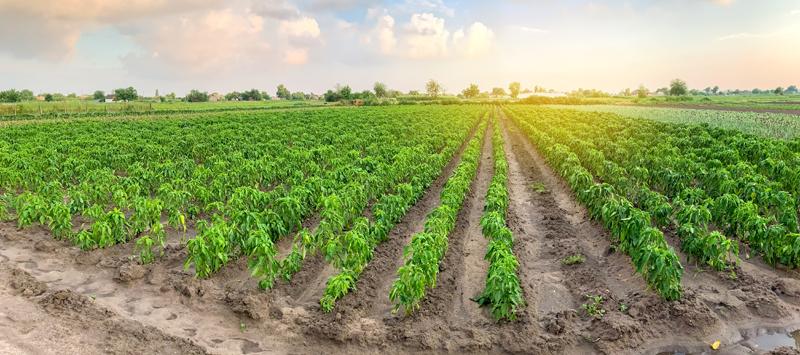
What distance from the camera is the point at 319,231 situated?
9.08 meters

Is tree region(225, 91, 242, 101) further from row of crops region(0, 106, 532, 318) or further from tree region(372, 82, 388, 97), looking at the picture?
row of crops region(0, 106, 532, 318)

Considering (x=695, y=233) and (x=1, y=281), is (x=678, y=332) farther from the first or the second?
(x=1, y=281)

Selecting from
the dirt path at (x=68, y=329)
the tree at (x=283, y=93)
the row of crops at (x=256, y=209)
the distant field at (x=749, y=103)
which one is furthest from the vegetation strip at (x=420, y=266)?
the tree at (x=283, y=93)

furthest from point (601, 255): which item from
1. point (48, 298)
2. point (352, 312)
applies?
point (48, 298)

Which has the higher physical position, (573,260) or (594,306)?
(573,260)

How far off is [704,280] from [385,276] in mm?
6032

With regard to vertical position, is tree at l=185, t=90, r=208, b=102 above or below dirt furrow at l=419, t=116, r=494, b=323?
above

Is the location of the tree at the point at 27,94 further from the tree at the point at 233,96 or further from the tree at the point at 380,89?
the tree at the point at 380,89

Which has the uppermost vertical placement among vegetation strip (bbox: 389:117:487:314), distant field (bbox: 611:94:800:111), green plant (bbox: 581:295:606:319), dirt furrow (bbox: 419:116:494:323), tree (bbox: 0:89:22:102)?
tree (bbox: 0:89:22:102)

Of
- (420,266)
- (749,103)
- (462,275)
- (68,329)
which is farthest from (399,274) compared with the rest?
(749,103)

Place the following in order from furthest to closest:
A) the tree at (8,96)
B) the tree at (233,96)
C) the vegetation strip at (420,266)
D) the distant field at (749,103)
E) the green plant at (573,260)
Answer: the tree at (233,96), the tree at (8,96), the distant field at (749,103), the green plant at (573,260), the vegetation strip at (420,266)

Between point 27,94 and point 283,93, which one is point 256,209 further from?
point 283,93

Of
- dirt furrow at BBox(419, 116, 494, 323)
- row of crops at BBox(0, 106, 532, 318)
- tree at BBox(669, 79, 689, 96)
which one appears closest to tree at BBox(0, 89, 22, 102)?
row of crops at BBox(0, 106, 532, 318)

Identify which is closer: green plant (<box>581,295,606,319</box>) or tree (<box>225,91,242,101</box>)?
green plant (<box>581,295,606,319</box>)
